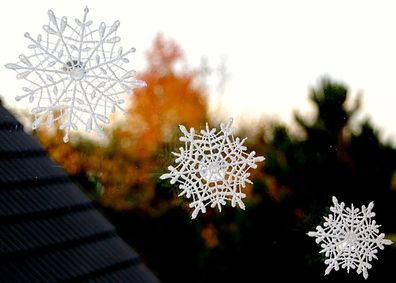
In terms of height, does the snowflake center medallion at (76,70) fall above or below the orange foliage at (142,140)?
below

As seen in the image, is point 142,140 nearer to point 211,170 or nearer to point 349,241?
point 349,241

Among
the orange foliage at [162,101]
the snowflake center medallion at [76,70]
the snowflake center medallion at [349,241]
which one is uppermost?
the orange foliage at [162,101]

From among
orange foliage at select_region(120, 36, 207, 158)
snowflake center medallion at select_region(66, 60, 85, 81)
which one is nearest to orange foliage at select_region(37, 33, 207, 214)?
orange foliage at select_region(120, 36, 207, 158)

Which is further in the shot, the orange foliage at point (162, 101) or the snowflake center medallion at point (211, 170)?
the orange foliage at point (162, 101)

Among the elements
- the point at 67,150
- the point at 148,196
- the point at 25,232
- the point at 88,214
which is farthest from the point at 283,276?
the point at 25,232

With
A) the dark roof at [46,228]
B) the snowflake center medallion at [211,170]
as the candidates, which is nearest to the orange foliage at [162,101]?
the dark roof at [46,228]

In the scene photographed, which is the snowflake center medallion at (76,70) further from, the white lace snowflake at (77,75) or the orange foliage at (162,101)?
the orange foliage at (162,101)
